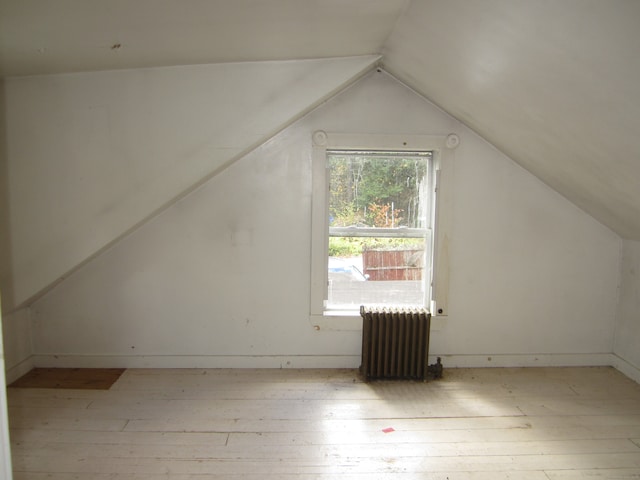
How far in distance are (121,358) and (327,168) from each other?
7.28 feet

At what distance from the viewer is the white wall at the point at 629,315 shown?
303 centimetres

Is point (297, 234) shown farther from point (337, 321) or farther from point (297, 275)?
point (337, 321)

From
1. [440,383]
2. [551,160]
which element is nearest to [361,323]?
[440,383]

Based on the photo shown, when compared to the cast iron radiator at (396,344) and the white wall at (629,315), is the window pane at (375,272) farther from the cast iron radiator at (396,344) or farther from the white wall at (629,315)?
the white wall at (629,315)

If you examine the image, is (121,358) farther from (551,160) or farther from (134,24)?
(551,160)

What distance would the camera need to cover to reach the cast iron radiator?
2994 millimetres

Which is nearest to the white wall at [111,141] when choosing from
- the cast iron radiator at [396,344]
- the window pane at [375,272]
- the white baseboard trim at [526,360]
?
the window pane at [375,272]

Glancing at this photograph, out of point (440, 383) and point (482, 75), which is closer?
point (482, 75)

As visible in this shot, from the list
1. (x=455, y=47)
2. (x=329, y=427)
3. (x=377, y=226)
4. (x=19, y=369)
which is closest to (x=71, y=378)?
(x=19, y=369)

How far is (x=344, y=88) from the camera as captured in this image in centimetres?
296

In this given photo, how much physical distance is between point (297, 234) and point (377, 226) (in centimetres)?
66

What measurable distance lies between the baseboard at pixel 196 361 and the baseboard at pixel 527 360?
2.66ft

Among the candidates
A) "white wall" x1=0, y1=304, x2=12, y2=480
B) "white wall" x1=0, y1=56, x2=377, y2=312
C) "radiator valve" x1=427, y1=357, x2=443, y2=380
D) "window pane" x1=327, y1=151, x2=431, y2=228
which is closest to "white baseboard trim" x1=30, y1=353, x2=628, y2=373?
"radiator valve" x1=427, y1=357, x2=443, y2=380

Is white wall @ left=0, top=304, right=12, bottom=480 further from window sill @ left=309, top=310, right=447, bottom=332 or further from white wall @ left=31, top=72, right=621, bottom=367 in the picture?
window sill @ left=309, top=310, right=447, bottom=332
